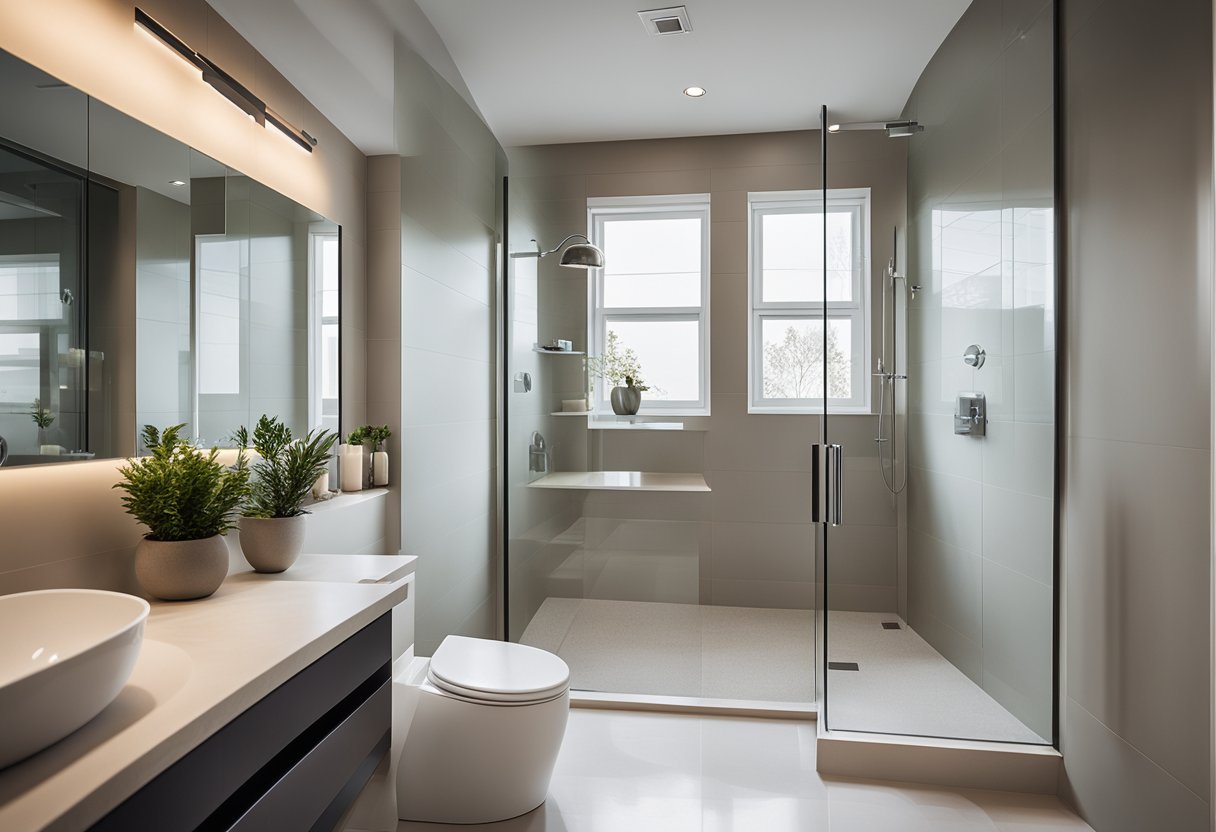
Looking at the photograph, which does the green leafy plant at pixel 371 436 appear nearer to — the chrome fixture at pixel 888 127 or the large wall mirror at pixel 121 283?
the large wall mirror at pixel 121 283

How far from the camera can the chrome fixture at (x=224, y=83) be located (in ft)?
5.22

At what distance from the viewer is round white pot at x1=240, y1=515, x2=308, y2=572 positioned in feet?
5.61

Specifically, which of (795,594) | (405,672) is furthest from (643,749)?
(795,594)

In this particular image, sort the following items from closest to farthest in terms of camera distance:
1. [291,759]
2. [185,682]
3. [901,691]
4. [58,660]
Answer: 1. [58,660]
2. [185,682]
3. [291,759]
4. [901,691]

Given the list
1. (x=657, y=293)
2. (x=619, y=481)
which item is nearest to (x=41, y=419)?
(x=619, y=481)

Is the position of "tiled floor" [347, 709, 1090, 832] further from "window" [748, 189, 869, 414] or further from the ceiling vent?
the ceiling vent

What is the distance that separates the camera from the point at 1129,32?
70.2 inches

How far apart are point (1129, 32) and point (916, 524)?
65.9 inches

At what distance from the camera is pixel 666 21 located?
246 centimetres

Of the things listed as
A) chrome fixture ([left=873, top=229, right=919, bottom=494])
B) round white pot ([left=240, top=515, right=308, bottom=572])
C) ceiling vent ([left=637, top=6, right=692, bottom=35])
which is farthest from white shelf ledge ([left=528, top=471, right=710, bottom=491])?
ceiling vent ([left=637, top=6, right=692, bottom=35])

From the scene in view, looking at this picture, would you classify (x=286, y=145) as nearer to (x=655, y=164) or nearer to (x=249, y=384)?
(x=249, y=384)

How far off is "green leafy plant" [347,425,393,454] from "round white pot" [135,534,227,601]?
1.20 m

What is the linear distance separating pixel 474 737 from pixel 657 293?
1897 mm

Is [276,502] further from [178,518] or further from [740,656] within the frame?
[740,656]
